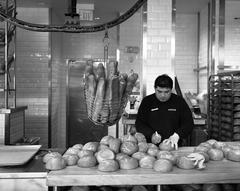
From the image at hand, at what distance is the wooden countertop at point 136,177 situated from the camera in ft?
5.58

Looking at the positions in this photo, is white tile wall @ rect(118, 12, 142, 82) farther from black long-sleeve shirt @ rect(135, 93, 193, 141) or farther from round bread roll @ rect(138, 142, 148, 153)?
round bread roll @ rect(138, 142, 148, 153)

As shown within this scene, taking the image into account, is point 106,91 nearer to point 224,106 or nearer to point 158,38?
point 158,38

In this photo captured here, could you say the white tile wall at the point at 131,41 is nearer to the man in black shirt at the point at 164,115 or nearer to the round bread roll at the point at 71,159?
the man in black shirt at the point at 164,115

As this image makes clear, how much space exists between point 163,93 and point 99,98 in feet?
5.66

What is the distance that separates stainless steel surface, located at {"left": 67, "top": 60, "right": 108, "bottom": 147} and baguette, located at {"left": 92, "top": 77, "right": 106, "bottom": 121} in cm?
549

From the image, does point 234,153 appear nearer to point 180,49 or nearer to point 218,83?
point 218,83

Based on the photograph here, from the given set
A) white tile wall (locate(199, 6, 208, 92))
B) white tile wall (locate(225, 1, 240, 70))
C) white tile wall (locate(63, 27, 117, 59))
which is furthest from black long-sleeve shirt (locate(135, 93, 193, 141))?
white tile wall (locate(63, 27, 117, 59))

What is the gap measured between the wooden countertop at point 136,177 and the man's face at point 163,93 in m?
1.60

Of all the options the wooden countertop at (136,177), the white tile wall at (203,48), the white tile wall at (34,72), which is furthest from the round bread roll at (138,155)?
the white tile wall at (34,72)

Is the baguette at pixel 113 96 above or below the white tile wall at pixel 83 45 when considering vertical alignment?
below

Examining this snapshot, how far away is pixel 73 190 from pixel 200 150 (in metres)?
0.91

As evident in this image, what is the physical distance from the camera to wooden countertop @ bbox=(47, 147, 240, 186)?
170cm

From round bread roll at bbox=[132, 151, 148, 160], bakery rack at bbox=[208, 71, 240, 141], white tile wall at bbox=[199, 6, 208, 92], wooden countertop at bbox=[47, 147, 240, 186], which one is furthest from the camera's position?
white tile wall at bbox=[199, 6, 208, 92]

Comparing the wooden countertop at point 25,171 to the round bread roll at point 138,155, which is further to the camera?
the round bread roll at point 138,155
